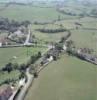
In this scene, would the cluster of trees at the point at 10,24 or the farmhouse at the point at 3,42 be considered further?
the cluster of trees at the point at 10,24

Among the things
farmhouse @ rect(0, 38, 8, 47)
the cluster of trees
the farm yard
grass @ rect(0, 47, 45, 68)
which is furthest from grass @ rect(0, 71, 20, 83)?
the cluster of trees

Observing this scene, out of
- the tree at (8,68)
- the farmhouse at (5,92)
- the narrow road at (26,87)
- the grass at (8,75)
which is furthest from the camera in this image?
the tree at (8,68)

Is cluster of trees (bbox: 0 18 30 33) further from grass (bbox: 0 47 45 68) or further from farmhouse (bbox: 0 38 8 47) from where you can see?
grass (bbox: 0 47 45 68)

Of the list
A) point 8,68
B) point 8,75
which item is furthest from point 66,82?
point 8,68

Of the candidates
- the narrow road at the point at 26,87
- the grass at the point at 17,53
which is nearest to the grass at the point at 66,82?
the narrow road at the point at 26,87

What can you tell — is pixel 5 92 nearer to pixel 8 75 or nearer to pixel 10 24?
pixel 8 75

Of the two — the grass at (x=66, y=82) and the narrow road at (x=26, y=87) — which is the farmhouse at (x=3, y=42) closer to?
the grass at (x=66, y=82)

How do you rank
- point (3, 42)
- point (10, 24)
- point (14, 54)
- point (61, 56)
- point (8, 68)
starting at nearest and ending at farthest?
1. point (8, 68)
2. point (61, 56)
3. point (14, 54)
4. point (3, 42)
5. point (10, 24)
